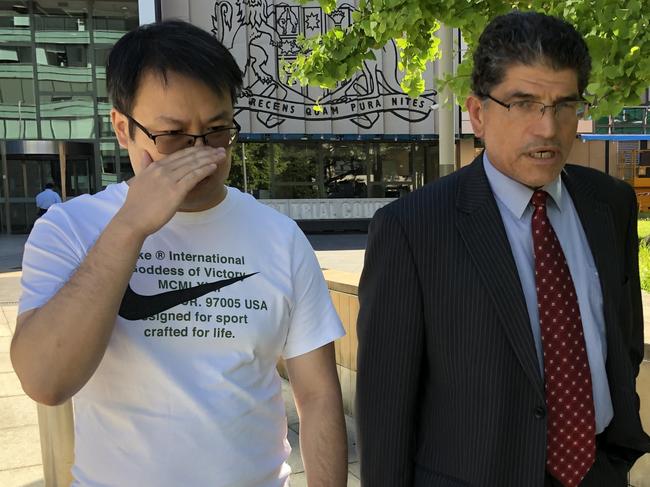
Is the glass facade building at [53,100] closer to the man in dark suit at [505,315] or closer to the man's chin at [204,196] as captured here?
the man in dark suit at [505,315]

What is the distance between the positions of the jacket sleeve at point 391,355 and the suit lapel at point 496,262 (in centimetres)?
19

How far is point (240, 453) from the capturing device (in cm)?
150

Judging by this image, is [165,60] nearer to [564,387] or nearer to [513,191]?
[513,191]

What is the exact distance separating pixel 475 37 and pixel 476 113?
327 centimetres

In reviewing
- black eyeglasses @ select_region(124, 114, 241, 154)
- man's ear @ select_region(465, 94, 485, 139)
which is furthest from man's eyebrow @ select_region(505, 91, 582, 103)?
black eyeglasses @ select_region(124, 114, 241, 154)

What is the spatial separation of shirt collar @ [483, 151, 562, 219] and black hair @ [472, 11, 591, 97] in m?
0.24

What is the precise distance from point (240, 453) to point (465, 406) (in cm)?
65

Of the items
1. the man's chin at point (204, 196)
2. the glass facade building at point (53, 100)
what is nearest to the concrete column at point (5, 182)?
the glass facade building at point (53, 100)

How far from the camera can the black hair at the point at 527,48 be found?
71.7 inches

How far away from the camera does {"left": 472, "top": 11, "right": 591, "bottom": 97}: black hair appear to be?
1.82 meters

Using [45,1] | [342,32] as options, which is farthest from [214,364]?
[45,1]

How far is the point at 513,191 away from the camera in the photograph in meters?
1.93

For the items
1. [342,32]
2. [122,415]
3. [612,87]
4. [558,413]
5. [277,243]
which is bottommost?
[558,413]

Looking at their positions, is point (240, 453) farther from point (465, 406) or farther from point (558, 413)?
point (558, 413)
